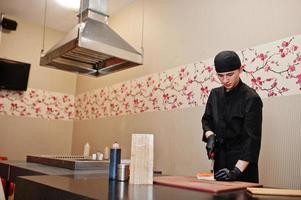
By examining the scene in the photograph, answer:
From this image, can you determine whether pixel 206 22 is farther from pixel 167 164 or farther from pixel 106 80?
pixel 106 80

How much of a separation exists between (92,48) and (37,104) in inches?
89.3

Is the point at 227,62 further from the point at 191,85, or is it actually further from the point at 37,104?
the point at 37,104

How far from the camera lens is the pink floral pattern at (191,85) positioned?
1.89m

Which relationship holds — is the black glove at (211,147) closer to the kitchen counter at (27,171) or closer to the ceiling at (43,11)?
the kitchen counter at (27,171)

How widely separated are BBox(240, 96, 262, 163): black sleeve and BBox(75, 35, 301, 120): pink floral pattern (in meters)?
0.45

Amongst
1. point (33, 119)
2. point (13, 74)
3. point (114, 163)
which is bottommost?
point (114, 163)

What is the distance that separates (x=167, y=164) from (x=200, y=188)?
5.25 feet

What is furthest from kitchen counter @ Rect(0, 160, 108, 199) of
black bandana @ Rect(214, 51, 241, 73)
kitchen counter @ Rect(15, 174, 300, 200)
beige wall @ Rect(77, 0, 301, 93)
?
beige wall @ Rect(77, 0, 301, 93)

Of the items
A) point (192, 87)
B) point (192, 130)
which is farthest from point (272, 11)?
point (192, 130)

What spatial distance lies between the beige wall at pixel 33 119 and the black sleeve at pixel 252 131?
10.3 feet

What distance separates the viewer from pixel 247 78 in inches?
83.1

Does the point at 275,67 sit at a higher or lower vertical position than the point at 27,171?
higher

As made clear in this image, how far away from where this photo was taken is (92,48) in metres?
2.07

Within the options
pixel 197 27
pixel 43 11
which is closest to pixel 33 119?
pixel 43 11
